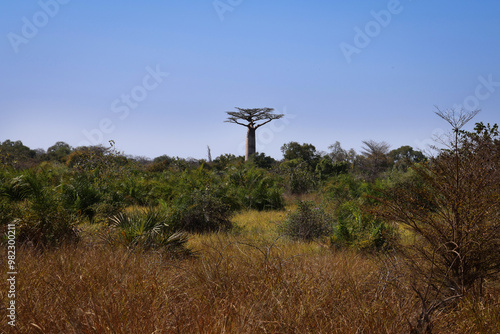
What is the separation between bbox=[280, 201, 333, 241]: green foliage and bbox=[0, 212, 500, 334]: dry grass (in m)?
3.51

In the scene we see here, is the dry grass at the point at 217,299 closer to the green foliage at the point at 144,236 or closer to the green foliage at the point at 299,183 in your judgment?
the green foliage at the point at 144,236

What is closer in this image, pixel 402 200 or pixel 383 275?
pixel 383 275

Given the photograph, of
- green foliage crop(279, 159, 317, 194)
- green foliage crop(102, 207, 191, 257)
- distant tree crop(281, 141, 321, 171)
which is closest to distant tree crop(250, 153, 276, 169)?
distant tree crop(281, 141, 321, 171)

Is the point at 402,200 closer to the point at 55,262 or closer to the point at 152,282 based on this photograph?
the point at 152,282

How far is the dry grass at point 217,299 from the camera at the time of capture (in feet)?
10.2

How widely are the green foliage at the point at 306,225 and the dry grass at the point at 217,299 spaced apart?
138 inches

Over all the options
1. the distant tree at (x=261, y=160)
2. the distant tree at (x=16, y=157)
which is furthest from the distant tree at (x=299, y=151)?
the distant tree at (x=16, y=157)

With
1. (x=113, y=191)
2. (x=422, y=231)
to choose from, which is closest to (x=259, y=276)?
(x=422, y=231)

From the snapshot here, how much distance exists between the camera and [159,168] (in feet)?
95.4

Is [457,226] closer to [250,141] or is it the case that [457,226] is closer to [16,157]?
[16,157]

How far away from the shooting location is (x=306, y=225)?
8.72 metres

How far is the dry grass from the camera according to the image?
3.10 metres

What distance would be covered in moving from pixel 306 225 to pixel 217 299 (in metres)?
5.21

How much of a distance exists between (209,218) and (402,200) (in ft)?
19.3
